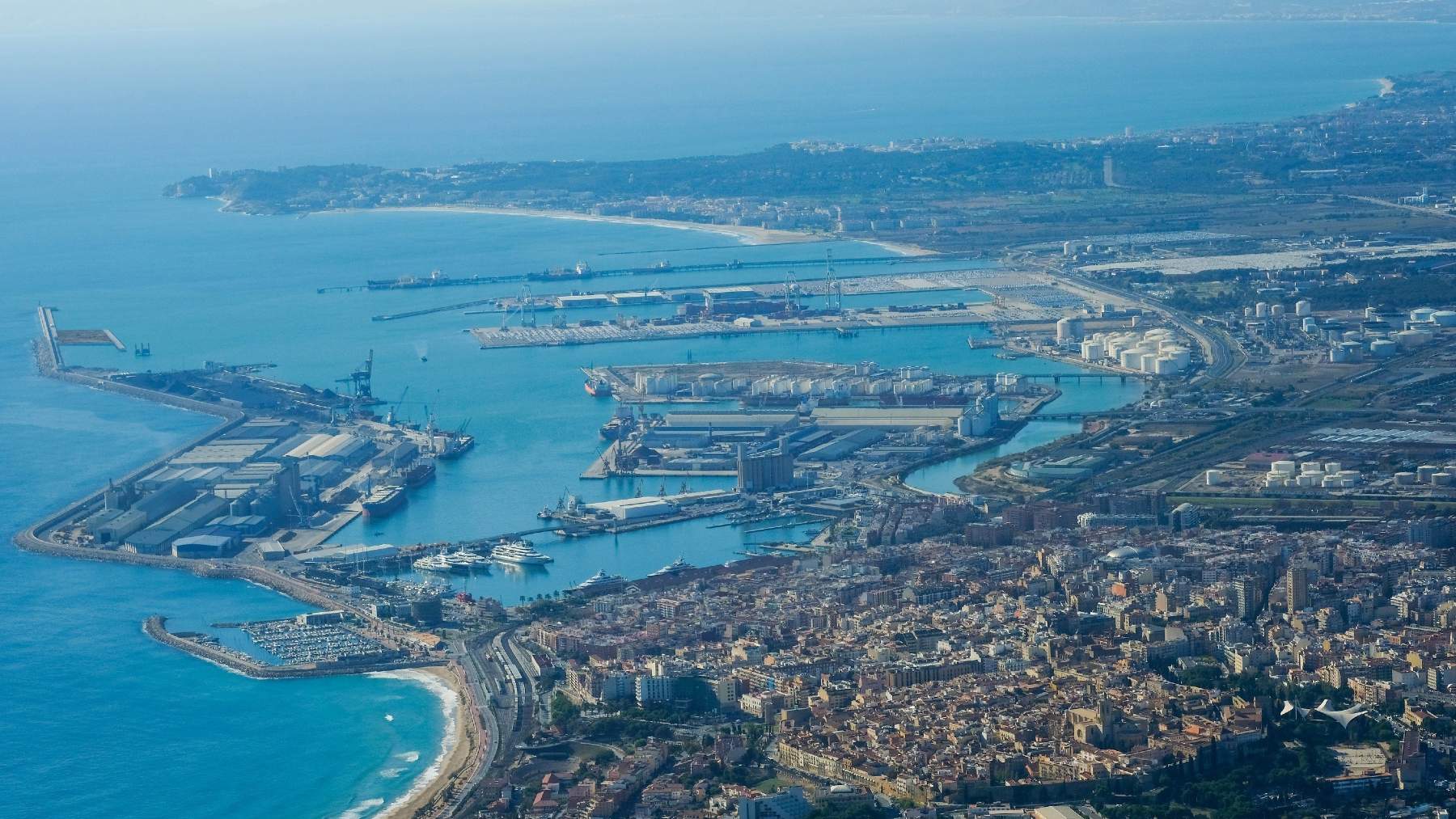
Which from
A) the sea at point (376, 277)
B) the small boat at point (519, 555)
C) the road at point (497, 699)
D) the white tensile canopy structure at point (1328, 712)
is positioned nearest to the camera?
the road at point (497, 699)

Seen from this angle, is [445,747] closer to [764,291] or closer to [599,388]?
[599,388]

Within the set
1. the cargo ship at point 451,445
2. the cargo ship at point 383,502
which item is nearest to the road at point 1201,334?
the cargo ship at point 451,445

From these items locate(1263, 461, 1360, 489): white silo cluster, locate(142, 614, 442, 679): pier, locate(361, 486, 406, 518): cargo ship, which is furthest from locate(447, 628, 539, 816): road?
locate(1263, 461, 1360, 489): white silo cluster

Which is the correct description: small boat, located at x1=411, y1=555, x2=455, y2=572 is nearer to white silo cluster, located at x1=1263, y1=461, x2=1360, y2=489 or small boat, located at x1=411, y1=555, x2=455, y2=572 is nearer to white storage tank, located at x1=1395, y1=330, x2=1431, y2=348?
white silo cluster, located at x1=1263, y1=461, x2=1360, y2=489

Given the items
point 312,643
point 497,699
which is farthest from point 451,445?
point 497,699

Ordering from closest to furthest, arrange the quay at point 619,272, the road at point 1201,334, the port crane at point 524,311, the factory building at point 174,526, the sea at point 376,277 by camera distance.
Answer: the sea at point 376,277, the factory building at point 174,526, the road at point 1201,334, the port crane at point 524,311, the quay at point 619,272

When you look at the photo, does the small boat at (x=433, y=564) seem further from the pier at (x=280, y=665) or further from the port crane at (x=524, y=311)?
the port crane at (x=524, y=311)

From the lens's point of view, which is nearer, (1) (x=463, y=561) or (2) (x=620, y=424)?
(1) (x=463, y=561)
